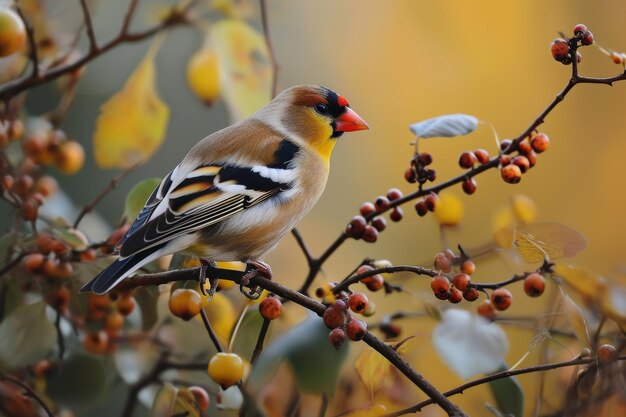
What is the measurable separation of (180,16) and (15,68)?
0.30 metres

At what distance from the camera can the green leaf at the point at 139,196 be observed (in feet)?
3.22

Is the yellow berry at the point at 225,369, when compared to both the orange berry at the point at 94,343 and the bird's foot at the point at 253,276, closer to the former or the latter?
the bird's foot at the point at 253,276

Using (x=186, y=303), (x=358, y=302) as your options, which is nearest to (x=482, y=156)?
(x=358, y=302)

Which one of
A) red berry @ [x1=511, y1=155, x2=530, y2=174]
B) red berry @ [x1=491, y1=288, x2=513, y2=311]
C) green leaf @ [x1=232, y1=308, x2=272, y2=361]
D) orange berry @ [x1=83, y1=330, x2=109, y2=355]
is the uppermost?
red berry @ [x1=511, y1=155, x2=530, y2=174]

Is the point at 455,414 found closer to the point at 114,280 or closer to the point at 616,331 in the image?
the point at 616,331

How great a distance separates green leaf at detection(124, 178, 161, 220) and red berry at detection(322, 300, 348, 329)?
340mm

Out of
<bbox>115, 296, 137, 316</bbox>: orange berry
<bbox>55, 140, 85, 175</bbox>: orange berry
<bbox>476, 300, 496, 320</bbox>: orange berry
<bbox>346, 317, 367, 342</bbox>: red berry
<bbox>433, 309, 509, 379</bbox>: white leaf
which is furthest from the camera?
<bbox>55, 140, 85, 175</bbox>: orange berry

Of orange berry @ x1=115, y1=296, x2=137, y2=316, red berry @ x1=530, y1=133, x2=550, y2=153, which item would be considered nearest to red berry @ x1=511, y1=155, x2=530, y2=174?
red berry @ x1=530, y1=133, x2=550, y2=153

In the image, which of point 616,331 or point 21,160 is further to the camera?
point 21,160

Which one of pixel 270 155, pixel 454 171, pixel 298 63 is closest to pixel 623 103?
pixel 454 171

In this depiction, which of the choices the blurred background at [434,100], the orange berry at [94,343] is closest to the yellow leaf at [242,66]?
the orange berry at [94,343]

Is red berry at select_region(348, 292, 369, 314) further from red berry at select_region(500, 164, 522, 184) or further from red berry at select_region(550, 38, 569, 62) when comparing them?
red berry at select_region(550, 38, 569, 62)

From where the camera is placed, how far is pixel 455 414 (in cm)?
66

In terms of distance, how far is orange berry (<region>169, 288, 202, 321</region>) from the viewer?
82cm
